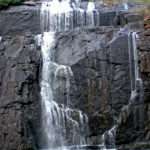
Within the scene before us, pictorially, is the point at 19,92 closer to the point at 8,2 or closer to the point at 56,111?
the point at 56,111

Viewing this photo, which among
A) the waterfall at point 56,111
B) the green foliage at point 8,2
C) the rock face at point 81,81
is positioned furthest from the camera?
the green foliage at point 8,2

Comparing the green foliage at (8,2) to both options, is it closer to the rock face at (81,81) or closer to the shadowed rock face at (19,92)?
the rock face at (81,81)

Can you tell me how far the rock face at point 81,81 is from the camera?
18.1 metres

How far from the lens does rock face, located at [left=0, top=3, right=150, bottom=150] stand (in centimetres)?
1812

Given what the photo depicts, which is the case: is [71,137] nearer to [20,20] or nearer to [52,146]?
[52,146]

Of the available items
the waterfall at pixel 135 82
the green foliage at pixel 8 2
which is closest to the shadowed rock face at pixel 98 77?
the waterfall at pixel 135 82

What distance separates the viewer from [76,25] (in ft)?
72.9

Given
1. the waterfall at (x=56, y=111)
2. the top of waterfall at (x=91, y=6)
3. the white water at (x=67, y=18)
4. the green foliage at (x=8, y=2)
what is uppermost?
the green foliage at (x=8, y=2)

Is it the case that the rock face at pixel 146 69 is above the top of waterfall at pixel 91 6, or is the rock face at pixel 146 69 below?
below

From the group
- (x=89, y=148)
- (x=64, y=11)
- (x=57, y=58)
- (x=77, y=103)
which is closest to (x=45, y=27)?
(x=64, y=11)

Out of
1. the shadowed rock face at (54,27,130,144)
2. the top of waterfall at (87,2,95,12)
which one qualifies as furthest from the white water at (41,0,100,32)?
the shadowed rock face at (54,27,130,144)

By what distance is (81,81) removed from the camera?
18.9 meters

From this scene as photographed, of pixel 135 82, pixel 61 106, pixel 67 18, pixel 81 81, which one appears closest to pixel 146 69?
pixel 135 82

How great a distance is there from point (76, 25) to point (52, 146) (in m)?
6.15
